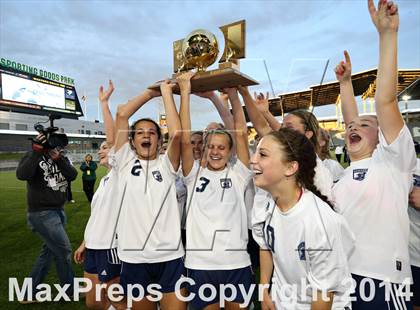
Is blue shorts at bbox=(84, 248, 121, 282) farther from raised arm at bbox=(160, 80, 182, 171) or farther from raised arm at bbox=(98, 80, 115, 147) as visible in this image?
raised arm at bbox=(160, 80, 182, 171)

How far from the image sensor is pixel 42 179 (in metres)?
3.58

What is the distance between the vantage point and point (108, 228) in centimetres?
284

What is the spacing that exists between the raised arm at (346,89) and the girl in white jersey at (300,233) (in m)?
1.06

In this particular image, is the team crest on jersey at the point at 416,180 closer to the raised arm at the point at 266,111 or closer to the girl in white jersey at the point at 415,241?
the girl in white jersey at the point at 415,241

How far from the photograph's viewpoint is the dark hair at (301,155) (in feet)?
5.82

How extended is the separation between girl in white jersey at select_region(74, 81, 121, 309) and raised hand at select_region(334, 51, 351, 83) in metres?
2.10

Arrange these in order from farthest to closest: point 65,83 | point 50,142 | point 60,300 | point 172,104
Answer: point 65,83, point 60,300, point 50,142, point 172,104

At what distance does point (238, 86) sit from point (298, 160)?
938 millimetres

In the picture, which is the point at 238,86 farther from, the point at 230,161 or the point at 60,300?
the point at 60,300

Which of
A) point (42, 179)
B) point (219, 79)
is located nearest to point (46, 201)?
point (42, 179)

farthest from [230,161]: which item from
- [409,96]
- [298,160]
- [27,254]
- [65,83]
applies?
[65,83]

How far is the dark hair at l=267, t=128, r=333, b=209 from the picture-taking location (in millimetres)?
1774

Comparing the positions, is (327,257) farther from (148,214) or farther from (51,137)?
(51,137)

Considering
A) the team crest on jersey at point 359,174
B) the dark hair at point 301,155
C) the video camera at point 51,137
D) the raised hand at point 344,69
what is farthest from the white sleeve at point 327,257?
→ the video camera at point 51,137
